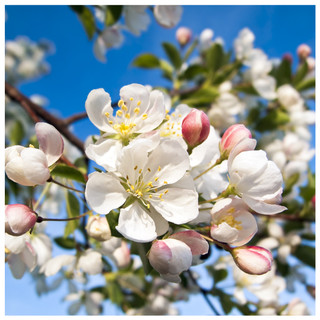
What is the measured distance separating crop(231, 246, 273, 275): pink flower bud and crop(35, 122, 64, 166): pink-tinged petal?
1.58 feet

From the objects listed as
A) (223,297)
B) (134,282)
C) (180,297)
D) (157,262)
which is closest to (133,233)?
(157,262)

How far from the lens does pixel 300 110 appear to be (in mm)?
2291

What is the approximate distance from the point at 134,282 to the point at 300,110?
4.74 ft

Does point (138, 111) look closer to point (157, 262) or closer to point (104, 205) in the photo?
point (104, 205)

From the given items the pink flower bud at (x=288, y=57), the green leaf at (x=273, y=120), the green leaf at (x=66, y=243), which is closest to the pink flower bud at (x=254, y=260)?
the green leaf at (x=66, y=243)

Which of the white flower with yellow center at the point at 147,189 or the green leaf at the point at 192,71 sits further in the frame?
the green leaf at the point at 192,71

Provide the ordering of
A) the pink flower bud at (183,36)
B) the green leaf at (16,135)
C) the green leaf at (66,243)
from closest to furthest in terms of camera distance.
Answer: the green leaf at (66,243) → the green leaf at (16,135) → the pink flower bud at (183,36)

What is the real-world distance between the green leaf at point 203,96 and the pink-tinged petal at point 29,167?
1377 mm

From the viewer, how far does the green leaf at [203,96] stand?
6.86ft

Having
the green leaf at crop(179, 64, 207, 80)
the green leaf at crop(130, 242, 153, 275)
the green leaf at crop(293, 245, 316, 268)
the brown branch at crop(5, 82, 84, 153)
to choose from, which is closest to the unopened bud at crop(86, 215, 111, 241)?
the green leaf at crop(130, 242, 153, 275)

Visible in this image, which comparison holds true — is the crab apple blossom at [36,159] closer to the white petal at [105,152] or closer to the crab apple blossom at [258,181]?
the white petal at [105,152]

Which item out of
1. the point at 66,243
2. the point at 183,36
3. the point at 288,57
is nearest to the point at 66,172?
the point at 66,243

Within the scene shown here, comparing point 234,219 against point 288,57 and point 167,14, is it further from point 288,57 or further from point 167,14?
point 288,57

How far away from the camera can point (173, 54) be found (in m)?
2.34
